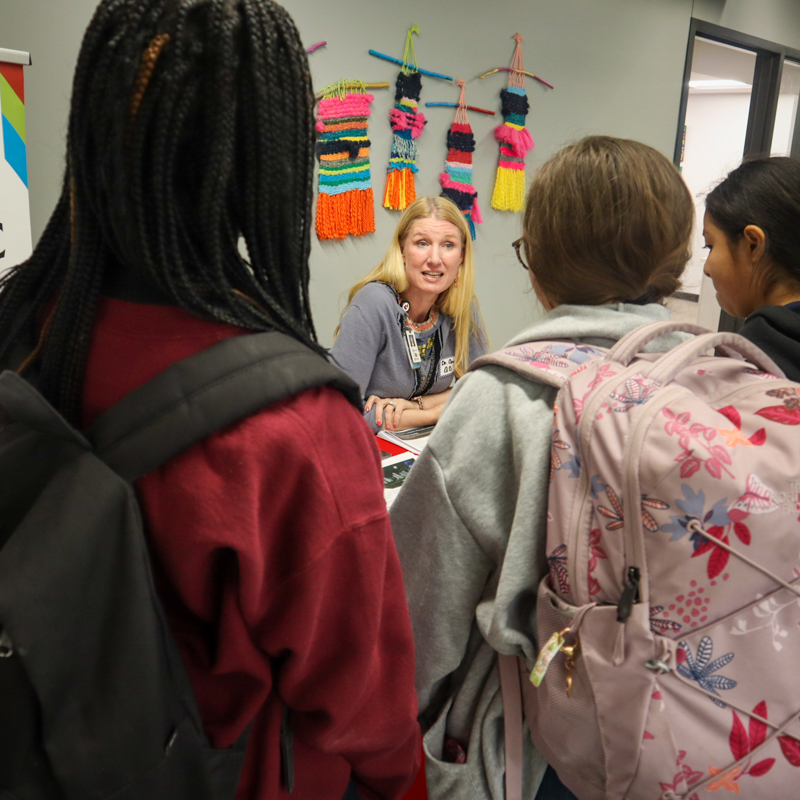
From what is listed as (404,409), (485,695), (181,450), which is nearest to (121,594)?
(181,450)

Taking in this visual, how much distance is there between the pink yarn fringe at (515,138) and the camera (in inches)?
123

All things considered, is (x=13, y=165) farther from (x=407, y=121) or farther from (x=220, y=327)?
(x=220, y=327)

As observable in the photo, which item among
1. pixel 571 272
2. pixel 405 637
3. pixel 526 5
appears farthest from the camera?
pixel 526 5

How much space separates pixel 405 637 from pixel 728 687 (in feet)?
1.14

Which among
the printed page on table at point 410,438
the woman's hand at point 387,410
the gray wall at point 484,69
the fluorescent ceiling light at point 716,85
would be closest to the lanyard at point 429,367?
the woman's hand at point 387,410

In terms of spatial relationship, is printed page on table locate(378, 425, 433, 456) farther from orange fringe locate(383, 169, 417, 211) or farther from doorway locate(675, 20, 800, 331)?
doorway locate(675, 20, 800, 331)

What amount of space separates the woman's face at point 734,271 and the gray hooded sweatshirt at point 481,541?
59 centimetres

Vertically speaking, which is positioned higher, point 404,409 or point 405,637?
point 405,637

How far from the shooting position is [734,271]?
1.33 meters

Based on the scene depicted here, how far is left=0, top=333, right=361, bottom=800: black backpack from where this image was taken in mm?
472

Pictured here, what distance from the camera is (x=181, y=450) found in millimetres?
485

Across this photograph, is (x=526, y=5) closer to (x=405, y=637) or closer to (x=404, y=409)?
(x=404, y=409)

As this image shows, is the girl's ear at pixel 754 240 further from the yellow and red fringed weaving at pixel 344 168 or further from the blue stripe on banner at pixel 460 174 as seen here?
the blue stripe on banner at pixel 460 174

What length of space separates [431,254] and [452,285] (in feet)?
0.50
